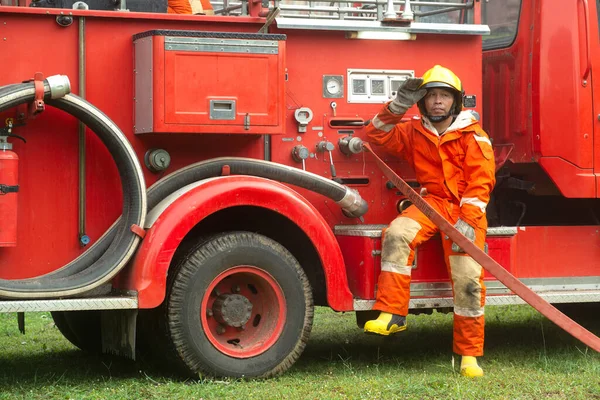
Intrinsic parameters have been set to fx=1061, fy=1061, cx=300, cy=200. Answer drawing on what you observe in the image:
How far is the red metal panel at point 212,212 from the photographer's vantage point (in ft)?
19.5

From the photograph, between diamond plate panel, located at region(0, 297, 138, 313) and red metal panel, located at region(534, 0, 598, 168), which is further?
red metal panel, located at region(534, 0, 598, 168)

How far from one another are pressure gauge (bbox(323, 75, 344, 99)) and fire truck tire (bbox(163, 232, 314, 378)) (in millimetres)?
1130

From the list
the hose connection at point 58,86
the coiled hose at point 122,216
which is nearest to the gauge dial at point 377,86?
the coiled hose at point 122,216

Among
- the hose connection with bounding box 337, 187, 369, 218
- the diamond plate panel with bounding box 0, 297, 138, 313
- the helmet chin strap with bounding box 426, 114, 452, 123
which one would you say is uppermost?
the helmet chin strap with bounding box 426, 114, 452, 123

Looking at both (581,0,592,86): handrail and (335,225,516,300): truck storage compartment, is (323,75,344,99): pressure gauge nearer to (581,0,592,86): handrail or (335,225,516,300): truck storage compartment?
(335,225,516,300): truck storage compartment

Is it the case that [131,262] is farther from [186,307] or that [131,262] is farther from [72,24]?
[72,24]

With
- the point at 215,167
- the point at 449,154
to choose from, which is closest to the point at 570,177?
the point at 449,154

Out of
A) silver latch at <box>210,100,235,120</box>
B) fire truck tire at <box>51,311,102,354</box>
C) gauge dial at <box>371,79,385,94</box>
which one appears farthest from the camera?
fire truck tire at <box>51,311,102,354</box>

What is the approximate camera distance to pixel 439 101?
6762 mm

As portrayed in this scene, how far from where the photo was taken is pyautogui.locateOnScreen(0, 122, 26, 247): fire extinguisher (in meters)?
5.74

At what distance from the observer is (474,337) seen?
21.4 ft

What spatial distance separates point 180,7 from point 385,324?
8.08 ft

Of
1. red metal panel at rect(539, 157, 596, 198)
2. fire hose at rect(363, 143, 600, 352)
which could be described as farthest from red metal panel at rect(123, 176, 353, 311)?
red metal panel at rect(539, 157, 596, 198)

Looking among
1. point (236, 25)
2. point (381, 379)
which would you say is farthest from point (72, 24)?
point (381, 379)
